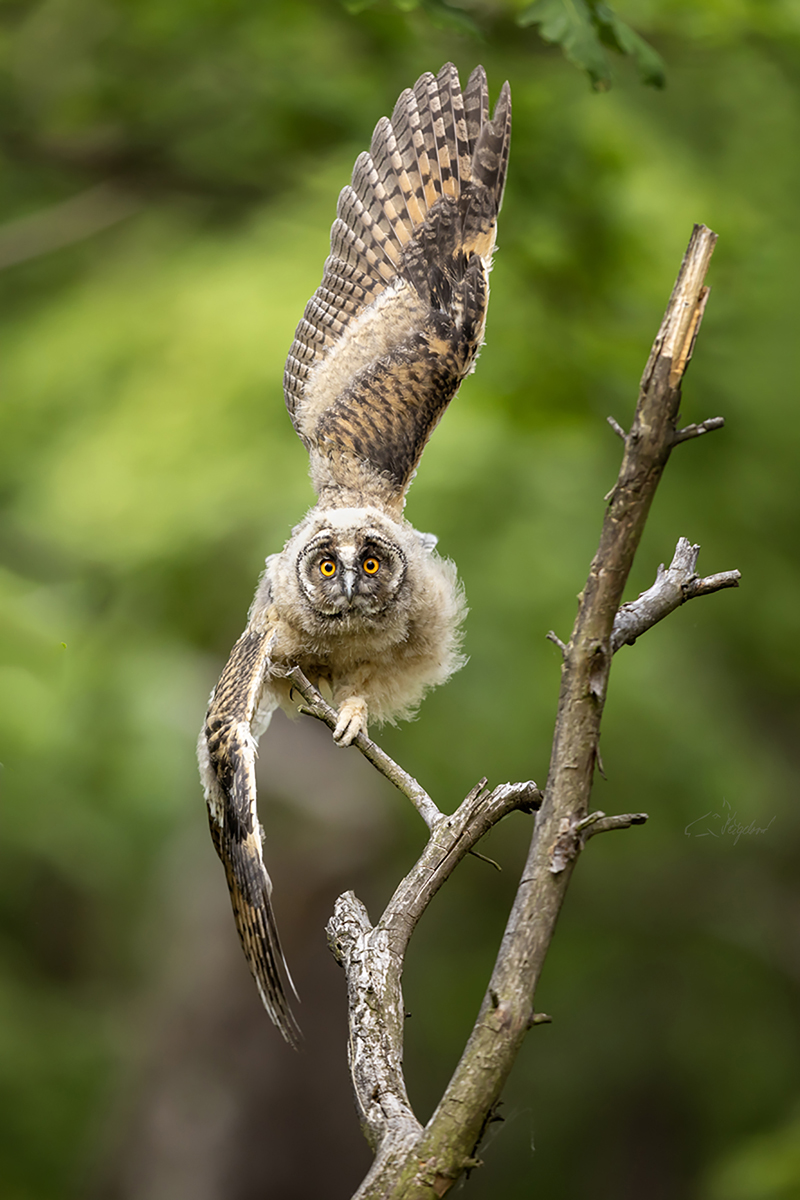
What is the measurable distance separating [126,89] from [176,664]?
2780 mm

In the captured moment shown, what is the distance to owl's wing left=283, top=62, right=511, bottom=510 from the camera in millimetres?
2777

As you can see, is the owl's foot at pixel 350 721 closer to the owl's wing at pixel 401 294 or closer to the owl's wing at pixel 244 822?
the owl's wing at pixel 244 822

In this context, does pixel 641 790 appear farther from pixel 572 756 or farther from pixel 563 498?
pixel 572 756

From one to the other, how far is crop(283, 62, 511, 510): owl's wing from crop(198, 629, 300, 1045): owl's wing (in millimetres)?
761

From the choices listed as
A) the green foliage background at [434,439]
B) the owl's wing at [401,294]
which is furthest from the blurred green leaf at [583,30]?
the green foliage background at [434,439]

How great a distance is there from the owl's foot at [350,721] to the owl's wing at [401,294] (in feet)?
1.77

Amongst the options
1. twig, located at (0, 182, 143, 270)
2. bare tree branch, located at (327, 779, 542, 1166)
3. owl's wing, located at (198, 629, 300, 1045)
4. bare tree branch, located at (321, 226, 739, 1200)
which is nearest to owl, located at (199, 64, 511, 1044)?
owl's wing, located at (198, 629, 300, 1045)

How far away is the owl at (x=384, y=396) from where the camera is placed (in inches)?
102

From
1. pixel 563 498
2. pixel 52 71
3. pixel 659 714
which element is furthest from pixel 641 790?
pixel 52 71

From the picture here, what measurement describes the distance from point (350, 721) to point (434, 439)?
1.91 metres

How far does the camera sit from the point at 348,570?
2.53 metres

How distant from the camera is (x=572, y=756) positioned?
5.69ft

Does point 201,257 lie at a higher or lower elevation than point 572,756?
higher

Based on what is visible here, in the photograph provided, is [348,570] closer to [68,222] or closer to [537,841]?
[537,841]
